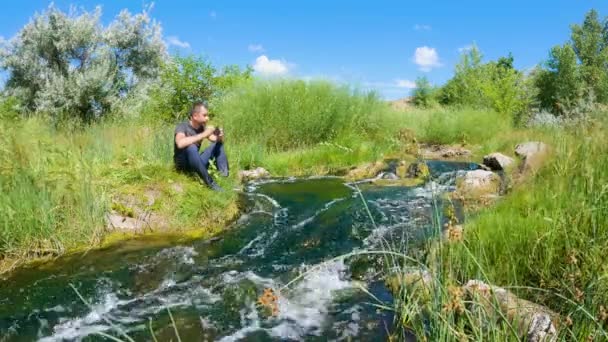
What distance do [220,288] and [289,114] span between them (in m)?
9.68

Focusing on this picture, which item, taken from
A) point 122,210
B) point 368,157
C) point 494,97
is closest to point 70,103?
point 368,157

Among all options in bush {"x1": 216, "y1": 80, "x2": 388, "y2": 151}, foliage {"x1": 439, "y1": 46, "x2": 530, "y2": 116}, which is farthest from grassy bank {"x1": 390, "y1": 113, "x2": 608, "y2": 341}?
foliage {"x1": 439, "y1": 46, "x2": 530, "y2": 116}

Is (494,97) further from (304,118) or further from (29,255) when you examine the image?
(29,255)

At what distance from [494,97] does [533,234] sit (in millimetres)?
27673

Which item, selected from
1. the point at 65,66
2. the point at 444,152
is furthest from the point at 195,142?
the point at 65,66

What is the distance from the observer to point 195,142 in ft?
23.4

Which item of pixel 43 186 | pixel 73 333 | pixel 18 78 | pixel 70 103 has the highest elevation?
pixel 18 78

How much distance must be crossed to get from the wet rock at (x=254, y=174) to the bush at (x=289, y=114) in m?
1.62

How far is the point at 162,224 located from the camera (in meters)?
6.35

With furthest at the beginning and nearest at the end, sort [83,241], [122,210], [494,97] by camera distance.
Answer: [494,97], [122,210], [83,241]

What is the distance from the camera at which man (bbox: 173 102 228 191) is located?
704 centimetres

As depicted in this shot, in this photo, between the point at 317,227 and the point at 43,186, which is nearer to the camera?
the point at 43,186

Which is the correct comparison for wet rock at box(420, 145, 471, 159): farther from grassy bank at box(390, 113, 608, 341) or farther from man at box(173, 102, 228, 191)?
grassy bank at box(390, 113, 608, 341)

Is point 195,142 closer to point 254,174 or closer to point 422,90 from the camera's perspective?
point 254,174
